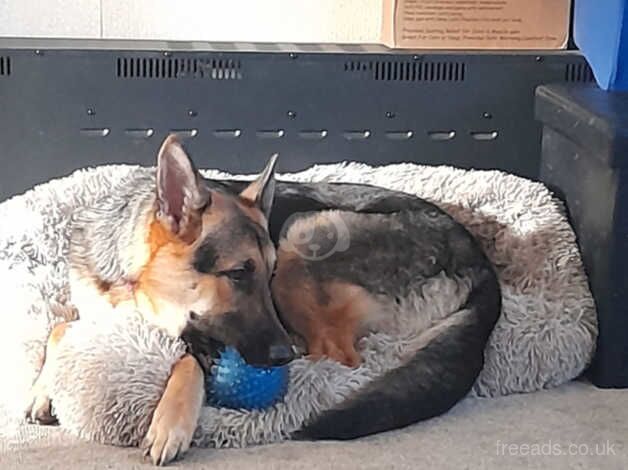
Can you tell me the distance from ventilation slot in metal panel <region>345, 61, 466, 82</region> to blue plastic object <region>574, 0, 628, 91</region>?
10.8 inches

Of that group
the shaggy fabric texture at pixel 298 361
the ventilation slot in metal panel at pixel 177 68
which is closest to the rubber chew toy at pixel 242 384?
the shaggy fabric texture at pixel 298 361

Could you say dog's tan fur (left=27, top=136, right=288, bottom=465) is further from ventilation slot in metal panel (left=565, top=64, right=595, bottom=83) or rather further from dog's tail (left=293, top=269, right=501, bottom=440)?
ventilation slot in metal panel (left=565, top=64, right=595, bottom=83)

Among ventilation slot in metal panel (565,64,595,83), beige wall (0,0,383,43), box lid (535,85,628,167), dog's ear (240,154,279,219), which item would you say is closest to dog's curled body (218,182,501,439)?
dog's ear (240,154,279,219)

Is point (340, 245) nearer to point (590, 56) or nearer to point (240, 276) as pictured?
point (240, 276)

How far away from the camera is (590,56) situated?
233 centimetres

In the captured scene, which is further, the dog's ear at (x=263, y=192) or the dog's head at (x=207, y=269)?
the dog's ear at (x=263, y=192)

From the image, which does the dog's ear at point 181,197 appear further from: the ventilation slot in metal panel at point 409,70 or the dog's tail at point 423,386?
the ventilation slot in metal panel at point 409,70

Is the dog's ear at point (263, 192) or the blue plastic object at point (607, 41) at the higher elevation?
the blue plastic object at point (607, 41)

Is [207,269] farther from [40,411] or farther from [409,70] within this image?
[409,70]

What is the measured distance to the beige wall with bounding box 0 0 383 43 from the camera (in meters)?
2.60

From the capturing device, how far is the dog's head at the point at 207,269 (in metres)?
1.63

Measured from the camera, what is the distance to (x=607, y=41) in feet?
7.27

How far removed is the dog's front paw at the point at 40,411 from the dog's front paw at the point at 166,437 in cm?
20

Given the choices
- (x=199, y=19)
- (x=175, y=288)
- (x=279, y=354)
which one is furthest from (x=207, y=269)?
(x=199, y=19)
